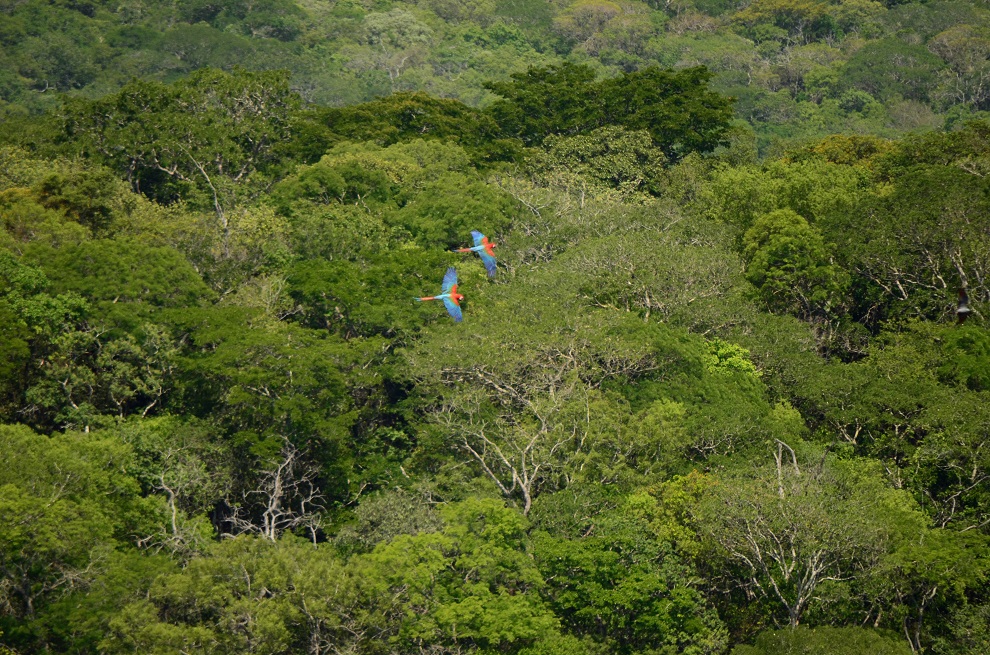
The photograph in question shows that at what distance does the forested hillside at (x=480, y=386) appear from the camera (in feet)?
91.1

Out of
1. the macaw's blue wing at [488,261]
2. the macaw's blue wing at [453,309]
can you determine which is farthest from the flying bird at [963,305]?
the macaw's blue wing at [453,309]

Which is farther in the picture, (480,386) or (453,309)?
(453,309)

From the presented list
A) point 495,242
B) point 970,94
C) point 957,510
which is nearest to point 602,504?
point 957,510

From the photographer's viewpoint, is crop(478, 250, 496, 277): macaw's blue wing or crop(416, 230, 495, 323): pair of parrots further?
crop(478, 250, 496, 277): macaw's blue wing

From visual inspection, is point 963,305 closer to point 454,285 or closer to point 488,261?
point 488,261

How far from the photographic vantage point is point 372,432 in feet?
117

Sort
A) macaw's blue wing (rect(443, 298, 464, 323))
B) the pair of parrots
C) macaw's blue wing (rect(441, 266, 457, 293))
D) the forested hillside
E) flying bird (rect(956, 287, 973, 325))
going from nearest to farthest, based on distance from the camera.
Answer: the forested hillside → flying bird (rect(956, 287, 973, 325)) → macaw's blue wing (rect(441, 266, 457, 293)) → the pair of parrots → macaw's blue wing (rect(443, 298, 464, 323))

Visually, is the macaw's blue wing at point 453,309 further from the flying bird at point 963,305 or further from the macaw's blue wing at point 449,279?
the flying bird at point 963,305

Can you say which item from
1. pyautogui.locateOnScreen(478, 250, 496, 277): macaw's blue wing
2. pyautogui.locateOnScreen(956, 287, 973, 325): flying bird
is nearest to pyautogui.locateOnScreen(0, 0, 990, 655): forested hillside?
pyautogui.locateOnScreen(956, 287, 973, 325): flying bird

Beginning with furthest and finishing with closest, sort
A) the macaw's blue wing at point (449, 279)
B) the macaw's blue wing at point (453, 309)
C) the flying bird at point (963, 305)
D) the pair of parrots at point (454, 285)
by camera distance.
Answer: the macaw's blue wing at point (453, 309), the pair of parrots at point (454, 285), the macaw's blue wing at point (449, 279), the flying bird at point (963, 305)

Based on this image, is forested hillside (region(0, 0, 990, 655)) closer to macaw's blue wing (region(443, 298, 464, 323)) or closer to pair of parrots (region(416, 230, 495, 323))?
macaw's blue wing (region(443, 298, 464, 323))

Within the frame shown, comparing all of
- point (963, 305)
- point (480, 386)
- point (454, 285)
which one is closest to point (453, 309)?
point (454, 285)

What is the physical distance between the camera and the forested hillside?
91.1 ft

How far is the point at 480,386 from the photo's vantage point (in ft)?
112
